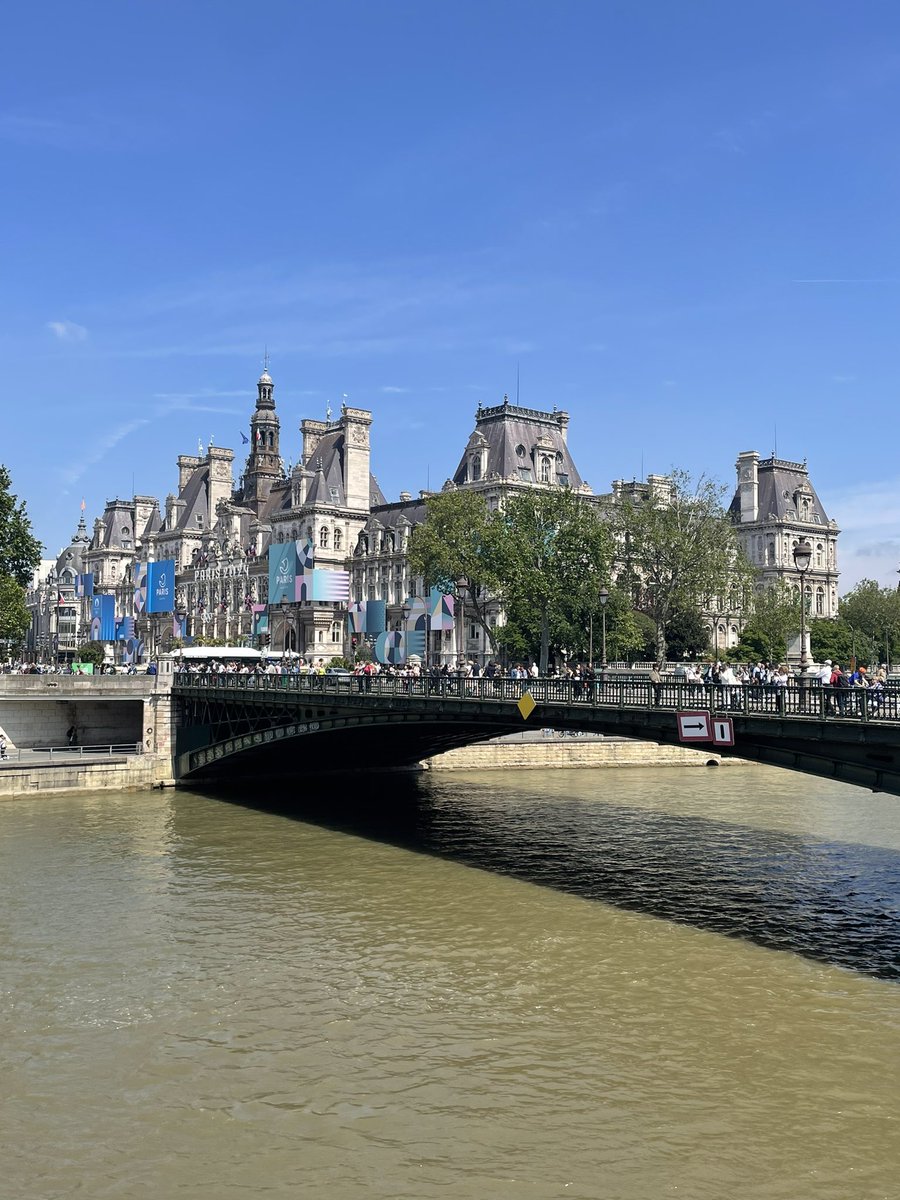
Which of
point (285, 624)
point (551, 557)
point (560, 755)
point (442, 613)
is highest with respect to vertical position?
point (551, 557)

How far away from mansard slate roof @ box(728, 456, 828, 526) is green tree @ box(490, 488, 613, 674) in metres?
64.3

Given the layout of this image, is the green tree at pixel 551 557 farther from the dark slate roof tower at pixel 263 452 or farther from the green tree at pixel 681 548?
the dark slate roof tower at pixel 263 452

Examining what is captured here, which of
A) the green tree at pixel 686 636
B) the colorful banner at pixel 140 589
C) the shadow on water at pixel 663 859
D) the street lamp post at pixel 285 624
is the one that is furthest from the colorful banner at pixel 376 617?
the shadow on water at pixel 663 859

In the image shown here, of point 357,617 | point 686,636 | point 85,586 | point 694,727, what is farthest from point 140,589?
point 694,727

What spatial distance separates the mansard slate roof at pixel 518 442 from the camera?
112 meters

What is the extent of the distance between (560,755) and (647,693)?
3664cm

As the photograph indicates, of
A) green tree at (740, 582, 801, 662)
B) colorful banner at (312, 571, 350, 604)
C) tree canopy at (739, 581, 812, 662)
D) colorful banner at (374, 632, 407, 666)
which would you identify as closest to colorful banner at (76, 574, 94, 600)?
colorful banner at (312, 571, 350, 604)

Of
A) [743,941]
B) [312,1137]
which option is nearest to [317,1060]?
[312,1137]

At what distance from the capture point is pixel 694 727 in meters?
28.2

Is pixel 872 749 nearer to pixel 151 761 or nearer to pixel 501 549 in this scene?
pixel 151 761

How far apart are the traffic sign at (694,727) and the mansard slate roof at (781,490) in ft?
393

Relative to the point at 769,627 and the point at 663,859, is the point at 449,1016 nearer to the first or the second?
the point at 663,859

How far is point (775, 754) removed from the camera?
90.7ft

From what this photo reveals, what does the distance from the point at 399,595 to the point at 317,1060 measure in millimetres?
104969
